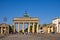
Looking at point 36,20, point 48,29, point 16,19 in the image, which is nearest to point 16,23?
point 16,19

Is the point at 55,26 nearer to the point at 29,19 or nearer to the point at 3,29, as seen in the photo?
the point at 29,19

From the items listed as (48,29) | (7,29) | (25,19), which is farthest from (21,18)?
(48,29)

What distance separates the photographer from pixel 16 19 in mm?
99688

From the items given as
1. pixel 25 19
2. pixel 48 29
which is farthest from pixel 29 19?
pixel 48 29

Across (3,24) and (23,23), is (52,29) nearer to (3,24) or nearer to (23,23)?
(23,23)

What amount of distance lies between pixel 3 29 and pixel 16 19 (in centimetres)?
929

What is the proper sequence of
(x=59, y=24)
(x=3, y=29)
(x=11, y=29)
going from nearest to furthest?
1. (x=59, y=24)
2. (x=3, y=29)
3. (x=11, y=29)

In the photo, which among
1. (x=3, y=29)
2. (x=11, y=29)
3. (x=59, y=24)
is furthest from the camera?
(x=11, y=29)

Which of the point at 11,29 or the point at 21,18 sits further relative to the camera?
the point at 11,29

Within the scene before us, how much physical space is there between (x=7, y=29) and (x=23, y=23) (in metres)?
9.09

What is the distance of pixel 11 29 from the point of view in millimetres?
110188

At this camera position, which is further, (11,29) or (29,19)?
(11,29)

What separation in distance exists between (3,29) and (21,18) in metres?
11.6

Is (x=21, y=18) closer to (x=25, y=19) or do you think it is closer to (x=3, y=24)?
(x=25, y=19)
